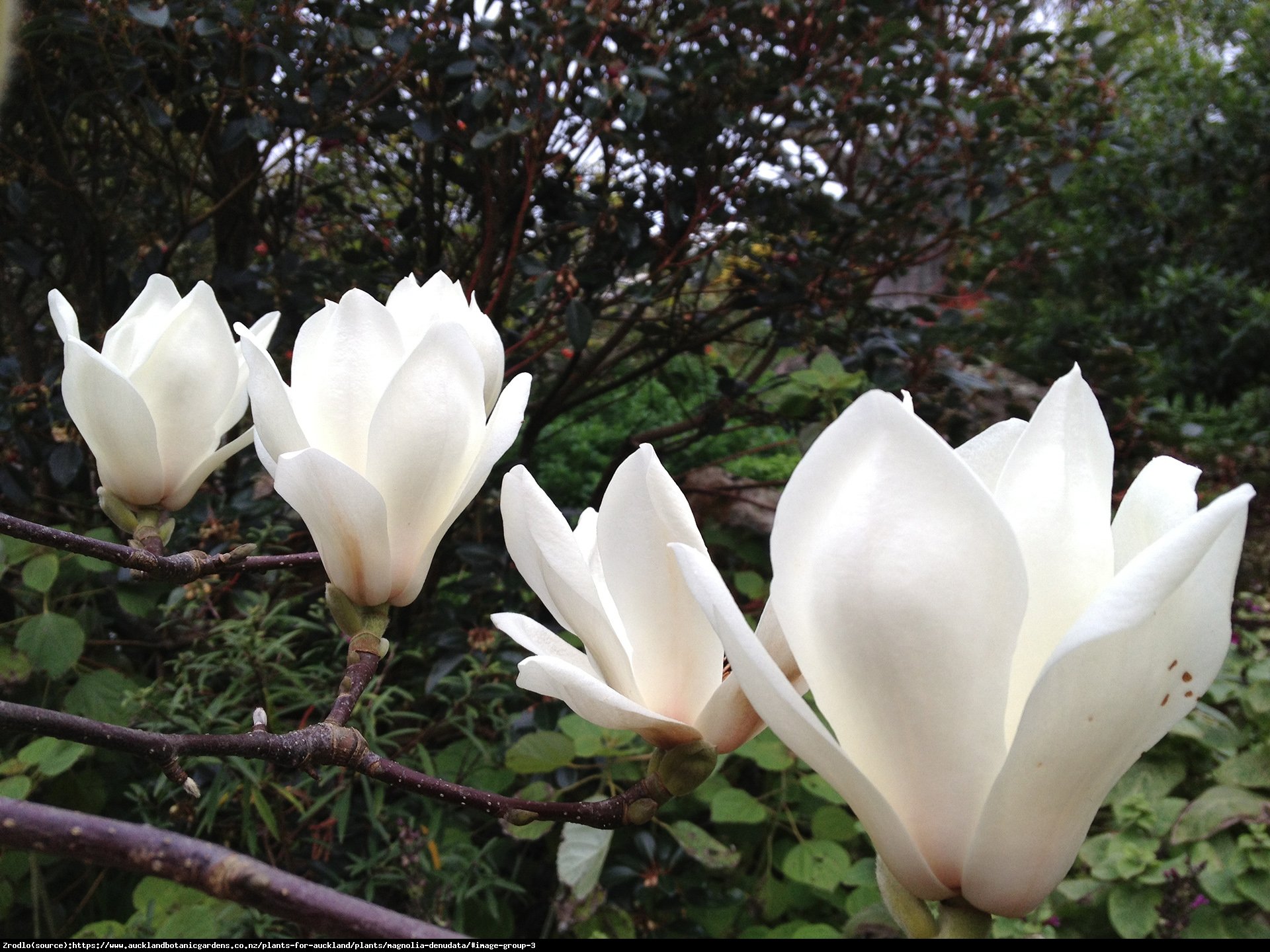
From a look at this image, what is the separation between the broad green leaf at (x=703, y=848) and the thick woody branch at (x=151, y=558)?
0.99 metres

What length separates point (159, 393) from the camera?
0.53m

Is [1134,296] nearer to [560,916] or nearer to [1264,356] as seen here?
[1264,356]

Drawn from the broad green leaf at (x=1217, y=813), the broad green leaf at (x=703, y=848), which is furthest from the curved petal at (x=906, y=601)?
the broad green leaf at (x=1217, y=813)

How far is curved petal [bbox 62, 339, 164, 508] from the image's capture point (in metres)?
0.49

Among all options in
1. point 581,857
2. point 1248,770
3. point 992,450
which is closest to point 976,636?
point 992,450

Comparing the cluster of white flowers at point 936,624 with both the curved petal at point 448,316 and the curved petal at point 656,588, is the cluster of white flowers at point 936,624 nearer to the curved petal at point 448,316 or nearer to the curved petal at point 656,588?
the curved petal at point 656,588

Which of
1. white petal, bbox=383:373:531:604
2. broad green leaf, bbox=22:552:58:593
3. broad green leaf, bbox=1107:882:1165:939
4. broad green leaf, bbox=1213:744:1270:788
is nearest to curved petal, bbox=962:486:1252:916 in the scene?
white petal, bbox=383:373:531:604

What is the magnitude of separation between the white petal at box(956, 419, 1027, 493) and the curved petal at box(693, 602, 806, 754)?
0.32ft

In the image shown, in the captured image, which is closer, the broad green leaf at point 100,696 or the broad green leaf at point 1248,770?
the broad green leaf at point 100,696

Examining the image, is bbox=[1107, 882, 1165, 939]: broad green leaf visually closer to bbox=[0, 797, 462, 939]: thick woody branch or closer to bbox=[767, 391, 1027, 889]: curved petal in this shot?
bbox=[767, 391, 1027, 889]: curved petal

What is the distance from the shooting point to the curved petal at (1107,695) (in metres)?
0.24

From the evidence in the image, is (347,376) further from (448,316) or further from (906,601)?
(906,601)
